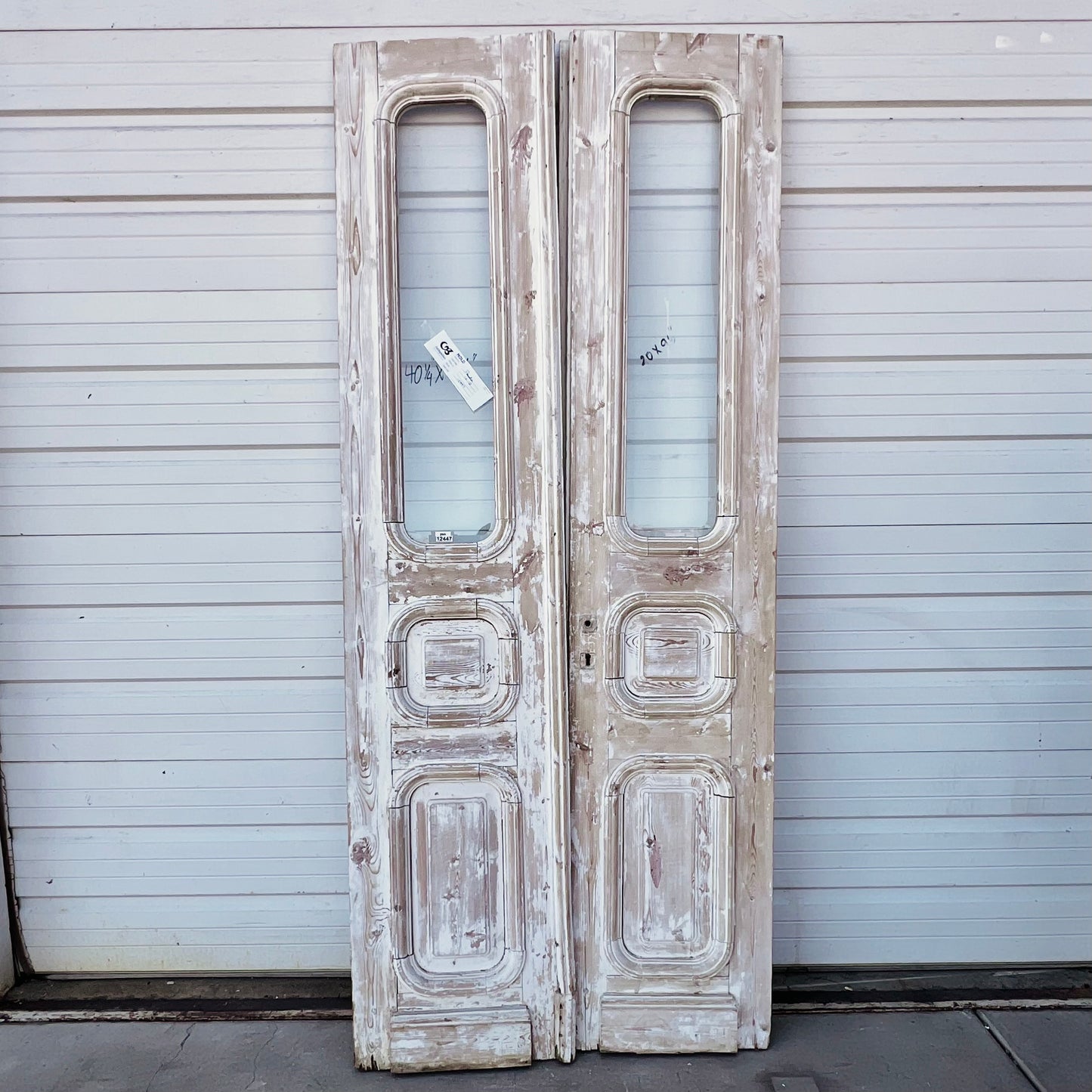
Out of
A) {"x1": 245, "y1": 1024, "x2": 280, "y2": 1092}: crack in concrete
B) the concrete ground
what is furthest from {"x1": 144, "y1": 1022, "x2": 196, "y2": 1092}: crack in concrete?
{"x1": 245, "y1": 1024, "x2": 280, "y2": 1092}: crack in concrete

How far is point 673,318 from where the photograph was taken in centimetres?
222

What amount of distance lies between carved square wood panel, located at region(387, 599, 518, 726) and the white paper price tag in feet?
1.86

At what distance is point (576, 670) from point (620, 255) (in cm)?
112

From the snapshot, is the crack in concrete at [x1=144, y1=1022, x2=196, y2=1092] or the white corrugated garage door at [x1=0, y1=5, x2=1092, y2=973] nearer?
the crack in concrete at [x1=144, y1=1022, x2=196, y2=1092]

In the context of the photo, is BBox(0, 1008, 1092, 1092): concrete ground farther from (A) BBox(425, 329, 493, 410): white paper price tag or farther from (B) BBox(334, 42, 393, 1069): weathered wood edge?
(A) BBox(425, 329, 493, 410): white paper price tag

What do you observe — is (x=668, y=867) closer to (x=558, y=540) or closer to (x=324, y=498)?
(x=558, y=540)

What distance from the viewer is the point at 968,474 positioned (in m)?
2.41

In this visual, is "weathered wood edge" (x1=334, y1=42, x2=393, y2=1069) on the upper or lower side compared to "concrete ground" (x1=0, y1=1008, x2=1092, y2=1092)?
upper

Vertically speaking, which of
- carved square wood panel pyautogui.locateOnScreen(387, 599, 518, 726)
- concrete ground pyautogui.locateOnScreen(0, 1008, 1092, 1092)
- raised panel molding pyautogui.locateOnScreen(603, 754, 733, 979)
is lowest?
concrete ground pyautogui.locateOnScreen(0, 1008, 1092, 1092)

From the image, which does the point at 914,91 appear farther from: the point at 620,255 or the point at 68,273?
the point at 68,273

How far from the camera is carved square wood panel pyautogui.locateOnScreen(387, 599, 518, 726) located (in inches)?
84.6

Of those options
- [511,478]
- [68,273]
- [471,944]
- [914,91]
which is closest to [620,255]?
[511,478]

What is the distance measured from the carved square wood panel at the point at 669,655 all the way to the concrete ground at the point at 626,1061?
99 centimetres

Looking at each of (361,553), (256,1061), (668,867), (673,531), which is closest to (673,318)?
(673,531)
